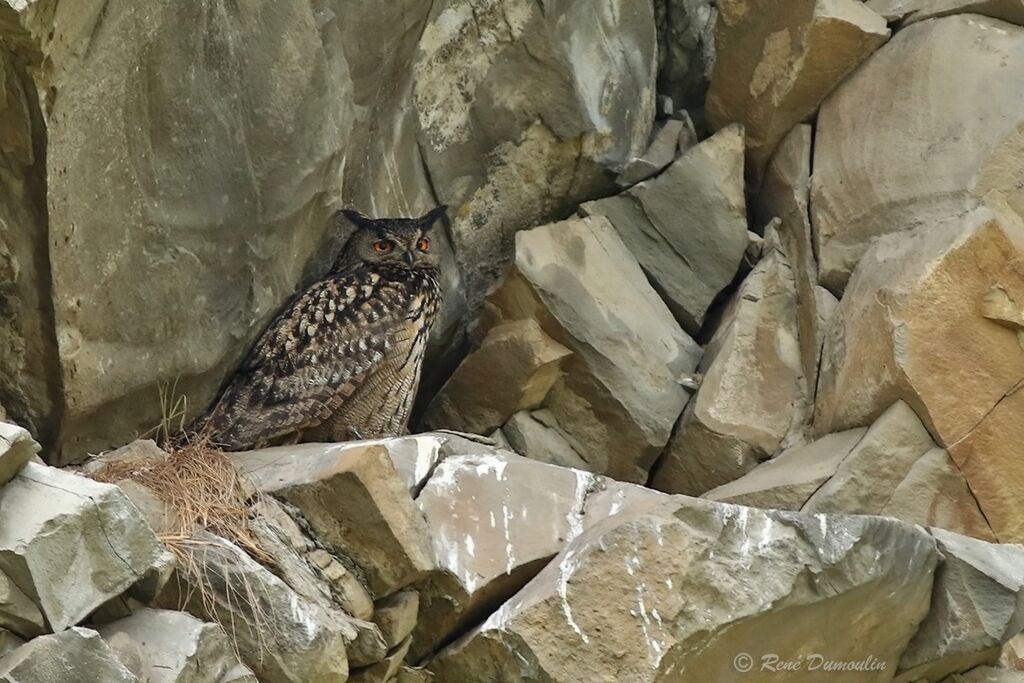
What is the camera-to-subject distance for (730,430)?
20.7 feet

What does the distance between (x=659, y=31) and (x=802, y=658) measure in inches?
157

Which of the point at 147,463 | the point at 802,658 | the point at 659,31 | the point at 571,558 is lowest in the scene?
the point at 802,658

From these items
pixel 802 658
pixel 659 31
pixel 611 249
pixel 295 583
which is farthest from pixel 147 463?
pixel 659 31

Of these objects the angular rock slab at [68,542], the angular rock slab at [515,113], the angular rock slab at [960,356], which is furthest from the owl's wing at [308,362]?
the angular rock slab at [960,356]

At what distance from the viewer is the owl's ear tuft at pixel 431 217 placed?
6.32 m

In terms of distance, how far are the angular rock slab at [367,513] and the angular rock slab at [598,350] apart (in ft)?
6.28

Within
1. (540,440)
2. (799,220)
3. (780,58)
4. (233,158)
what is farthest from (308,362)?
(780,58)

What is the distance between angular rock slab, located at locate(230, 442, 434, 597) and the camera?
457 cm

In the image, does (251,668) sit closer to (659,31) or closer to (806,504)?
(806,504)

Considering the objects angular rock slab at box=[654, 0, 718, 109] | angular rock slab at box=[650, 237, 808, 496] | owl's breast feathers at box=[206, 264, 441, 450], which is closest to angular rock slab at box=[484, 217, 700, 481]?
angular rock slab at box=[650, 237, 808, 496]

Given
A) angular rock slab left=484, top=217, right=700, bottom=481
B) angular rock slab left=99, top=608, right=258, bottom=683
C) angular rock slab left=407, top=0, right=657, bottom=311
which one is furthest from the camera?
angular rock slab left=407, top=0, right=657, bottom=311

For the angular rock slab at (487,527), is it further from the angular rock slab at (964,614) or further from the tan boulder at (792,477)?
the angular rock slab at (964,614)

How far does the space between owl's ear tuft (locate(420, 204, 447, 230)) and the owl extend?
0.07 metres

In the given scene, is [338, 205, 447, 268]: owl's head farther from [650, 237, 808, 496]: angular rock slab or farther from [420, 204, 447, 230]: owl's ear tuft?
[650, 237, 808, 496]: angular rock slab
